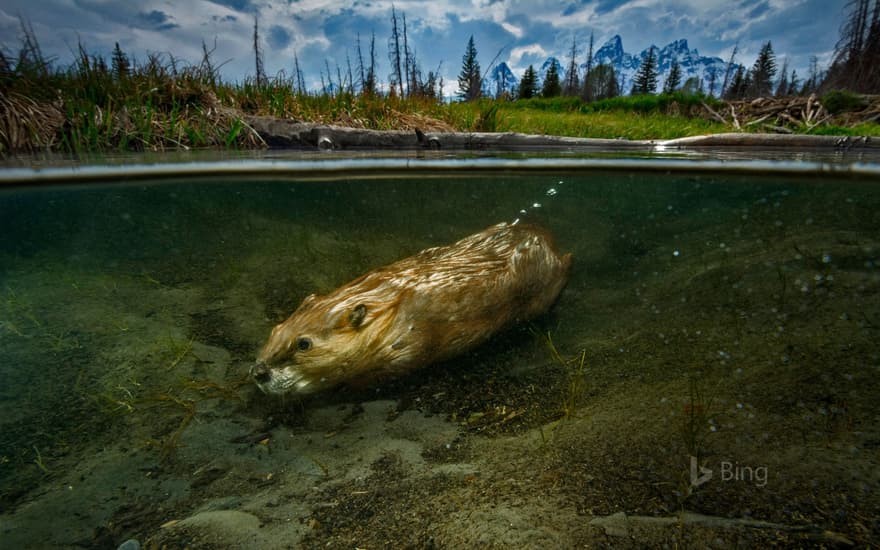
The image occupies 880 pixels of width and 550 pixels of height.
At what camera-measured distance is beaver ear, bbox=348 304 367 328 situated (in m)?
2.83

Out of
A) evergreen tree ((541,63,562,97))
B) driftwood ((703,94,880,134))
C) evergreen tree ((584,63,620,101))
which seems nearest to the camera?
driftwood ((703,94,880,134))

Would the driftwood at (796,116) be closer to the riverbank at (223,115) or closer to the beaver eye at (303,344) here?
the riverbank at (223,115)

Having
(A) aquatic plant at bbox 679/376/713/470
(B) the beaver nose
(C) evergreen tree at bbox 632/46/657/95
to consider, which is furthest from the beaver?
(C) evergreen tree at bbox 632/46/657/95

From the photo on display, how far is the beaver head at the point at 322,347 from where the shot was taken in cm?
266

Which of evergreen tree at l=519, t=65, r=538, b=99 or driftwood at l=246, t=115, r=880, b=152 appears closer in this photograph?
driftwood at l=246, t=115, r=880, b=152

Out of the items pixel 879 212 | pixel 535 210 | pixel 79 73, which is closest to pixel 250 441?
pixel 535 210

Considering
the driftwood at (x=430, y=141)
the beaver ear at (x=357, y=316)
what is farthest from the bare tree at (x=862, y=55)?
the beaver ear at (x=357, y=316)

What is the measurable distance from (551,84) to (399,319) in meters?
33.2

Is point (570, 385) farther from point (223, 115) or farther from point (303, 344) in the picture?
point (223, 115)

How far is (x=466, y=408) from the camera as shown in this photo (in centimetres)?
267

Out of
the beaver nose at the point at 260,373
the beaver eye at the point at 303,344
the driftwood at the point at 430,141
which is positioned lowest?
the beaver nose at the point at 260,373

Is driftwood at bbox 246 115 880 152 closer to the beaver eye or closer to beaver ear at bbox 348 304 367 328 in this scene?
beaver ear at bbox 348 304 367 328

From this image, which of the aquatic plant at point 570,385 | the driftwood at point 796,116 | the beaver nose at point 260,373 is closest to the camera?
the aquatic plant at point 570,385

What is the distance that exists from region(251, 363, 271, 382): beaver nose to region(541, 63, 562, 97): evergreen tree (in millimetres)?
32796
